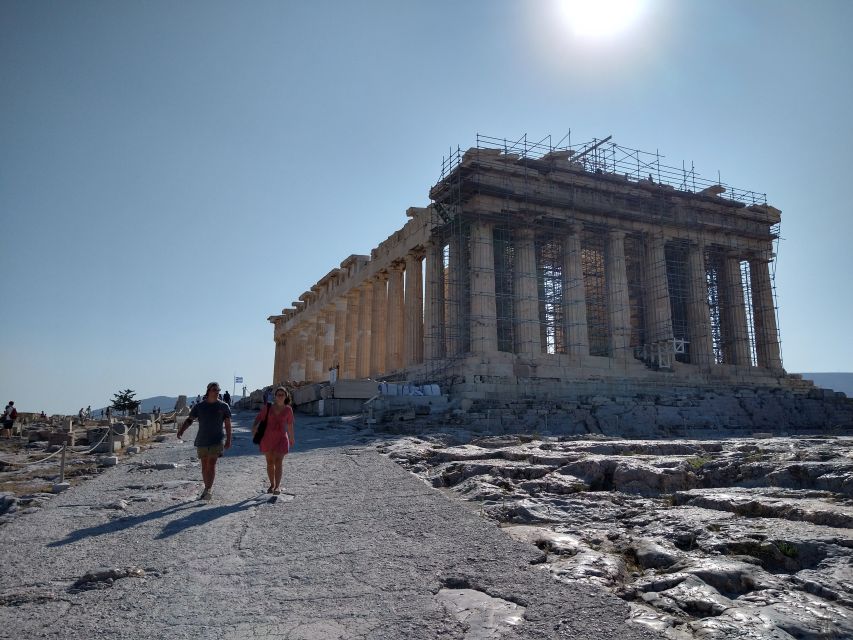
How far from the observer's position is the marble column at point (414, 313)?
32875mm

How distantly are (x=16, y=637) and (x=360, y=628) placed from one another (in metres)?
2.17

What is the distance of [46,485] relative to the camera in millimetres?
10758

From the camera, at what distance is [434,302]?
100 feet

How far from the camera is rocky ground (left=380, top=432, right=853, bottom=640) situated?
4.11 metres

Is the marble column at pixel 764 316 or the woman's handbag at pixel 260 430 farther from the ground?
the marble column at pixel 764 316

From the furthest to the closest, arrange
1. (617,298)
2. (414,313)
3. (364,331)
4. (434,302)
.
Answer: (364,331) → (414,313) → (617,298) → (434,302)

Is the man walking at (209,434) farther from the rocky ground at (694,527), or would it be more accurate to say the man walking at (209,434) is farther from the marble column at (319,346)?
the marble column at (319,346)

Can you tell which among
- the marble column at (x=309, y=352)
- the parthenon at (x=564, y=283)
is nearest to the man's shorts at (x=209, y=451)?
the parthenon at (x=564, y=283)

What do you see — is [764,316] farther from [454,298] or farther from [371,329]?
[371,329]

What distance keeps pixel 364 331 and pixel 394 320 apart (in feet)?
18.1

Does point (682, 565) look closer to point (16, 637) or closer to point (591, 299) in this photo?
point (16, 637)

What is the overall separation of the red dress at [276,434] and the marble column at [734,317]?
32378 mm

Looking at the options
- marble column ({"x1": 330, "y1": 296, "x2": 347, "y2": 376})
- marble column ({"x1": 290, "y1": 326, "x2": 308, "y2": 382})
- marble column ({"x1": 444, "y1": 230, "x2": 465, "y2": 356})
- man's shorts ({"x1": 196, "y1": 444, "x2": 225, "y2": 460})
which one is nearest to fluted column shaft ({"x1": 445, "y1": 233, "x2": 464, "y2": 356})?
marble column ({"x1": 444, "y1": 230, "x2": 465, "y2": 356})

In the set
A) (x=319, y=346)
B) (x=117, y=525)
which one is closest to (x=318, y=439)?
(x=117, y=525)
